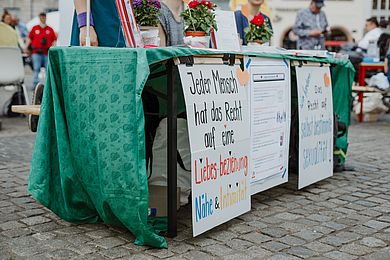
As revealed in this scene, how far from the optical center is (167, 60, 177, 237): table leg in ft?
10.5

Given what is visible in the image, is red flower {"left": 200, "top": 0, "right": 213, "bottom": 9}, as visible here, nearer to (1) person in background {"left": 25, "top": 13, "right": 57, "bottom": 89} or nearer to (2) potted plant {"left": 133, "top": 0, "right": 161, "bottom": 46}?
(2) potted plant {"left": 133, "top": 0, "right": 161, "bottom": 46}

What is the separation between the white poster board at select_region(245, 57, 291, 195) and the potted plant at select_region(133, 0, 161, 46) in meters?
0.62

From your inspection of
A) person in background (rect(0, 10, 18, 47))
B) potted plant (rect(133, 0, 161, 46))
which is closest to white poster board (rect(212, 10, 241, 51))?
potted plant (rect(133, 0, 161, 46))

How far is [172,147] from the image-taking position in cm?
325

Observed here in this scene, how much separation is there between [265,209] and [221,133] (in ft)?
2.90

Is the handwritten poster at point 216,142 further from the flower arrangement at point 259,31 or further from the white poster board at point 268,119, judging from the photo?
the flower arrangement at point 259,31

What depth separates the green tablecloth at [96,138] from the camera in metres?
3.08

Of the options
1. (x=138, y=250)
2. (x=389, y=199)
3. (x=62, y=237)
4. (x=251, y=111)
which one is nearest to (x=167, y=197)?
(x=138, y=250)

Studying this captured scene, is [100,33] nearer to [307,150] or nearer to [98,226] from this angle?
[98,226]

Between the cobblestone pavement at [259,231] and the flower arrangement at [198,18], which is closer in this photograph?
the cobblestone pavement at [259,231]

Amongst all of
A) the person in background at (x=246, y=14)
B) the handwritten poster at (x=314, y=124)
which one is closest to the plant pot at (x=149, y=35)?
the handwritten poster at (x=314, y=124)

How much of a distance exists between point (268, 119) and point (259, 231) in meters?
0.87

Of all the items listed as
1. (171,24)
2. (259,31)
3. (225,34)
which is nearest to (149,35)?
(171,24)

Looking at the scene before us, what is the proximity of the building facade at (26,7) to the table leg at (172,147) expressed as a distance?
2650 centimetres
